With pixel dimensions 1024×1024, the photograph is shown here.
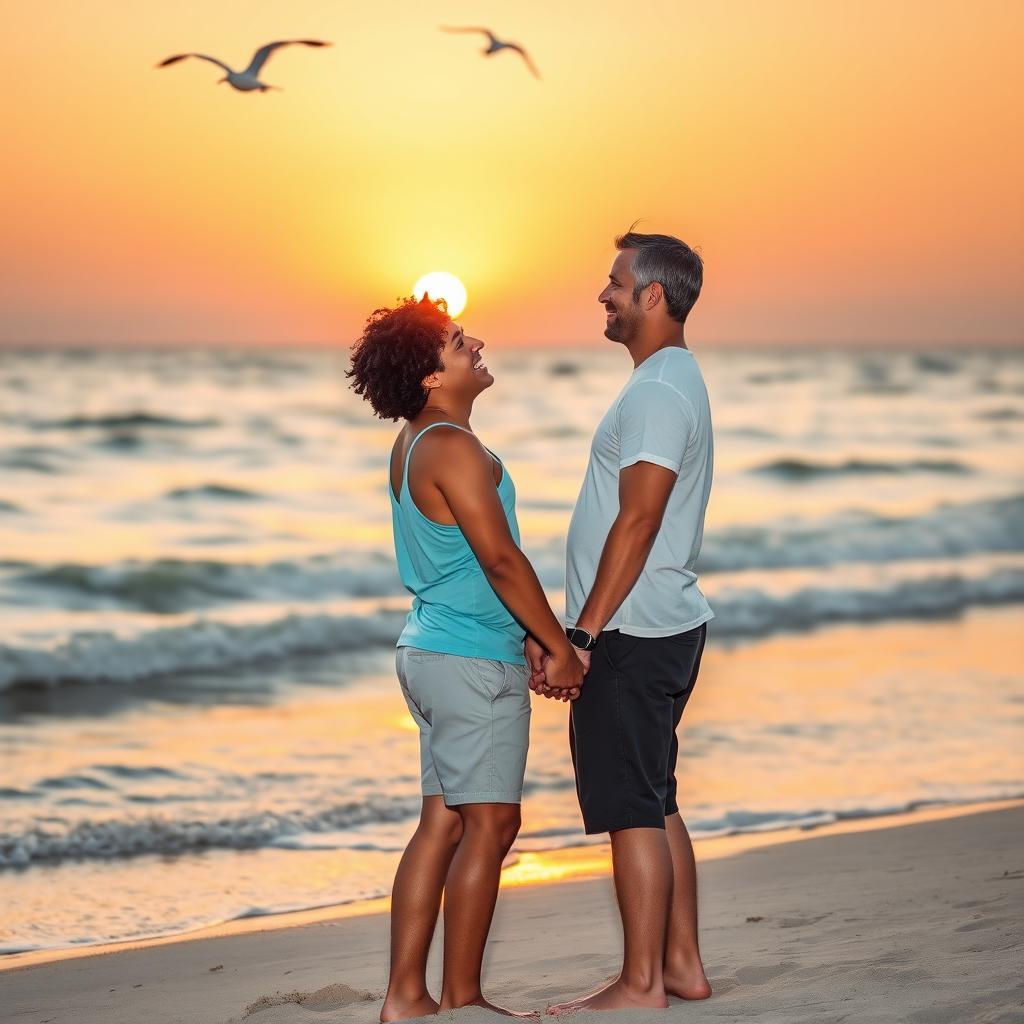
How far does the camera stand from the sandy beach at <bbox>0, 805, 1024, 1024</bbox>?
12.0 feet

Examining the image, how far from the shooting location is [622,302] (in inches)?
145

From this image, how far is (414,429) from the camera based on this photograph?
12.0 ft

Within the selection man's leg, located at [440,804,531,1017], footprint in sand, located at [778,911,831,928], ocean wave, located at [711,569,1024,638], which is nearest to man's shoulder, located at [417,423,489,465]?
man's leg, located at [440,804,531,1017]

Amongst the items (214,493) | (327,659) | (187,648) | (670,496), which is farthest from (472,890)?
(214,493)

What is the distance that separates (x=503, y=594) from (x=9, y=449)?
2496cm

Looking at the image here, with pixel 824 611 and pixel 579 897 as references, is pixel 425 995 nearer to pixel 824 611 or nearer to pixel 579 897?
pixel 579 897

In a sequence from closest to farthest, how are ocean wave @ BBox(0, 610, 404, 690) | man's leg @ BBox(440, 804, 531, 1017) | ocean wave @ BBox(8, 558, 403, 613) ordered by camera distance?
man's leg @ BBox(440, 804, 531, 1017)
ocean wave @ BBox(0, 610, 404, 690)
ocean wave @ BBox(8, 558, 403, 613)

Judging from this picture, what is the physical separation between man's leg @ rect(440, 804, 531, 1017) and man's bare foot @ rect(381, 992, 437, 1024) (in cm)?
6

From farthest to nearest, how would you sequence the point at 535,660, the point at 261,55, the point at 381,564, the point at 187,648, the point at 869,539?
the point at 869,539
the point at 381,564
the point at 187,648
the point at 261,55
the point at 535,660

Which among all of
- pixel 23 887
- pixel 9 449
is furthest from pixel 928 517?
pixel 23 887

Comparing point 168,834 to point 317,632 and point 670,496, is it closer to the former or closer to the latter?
point 670,496

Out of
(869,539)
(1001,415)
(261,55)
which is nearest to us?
(261,55)

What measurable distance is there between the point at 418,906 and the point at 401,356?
4.77 ft

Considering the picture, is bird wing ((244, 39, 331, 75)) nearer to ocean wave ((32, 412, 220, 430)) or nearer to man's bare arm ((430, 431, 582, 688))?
man's bare arm ((430, 431, 582, 688))
